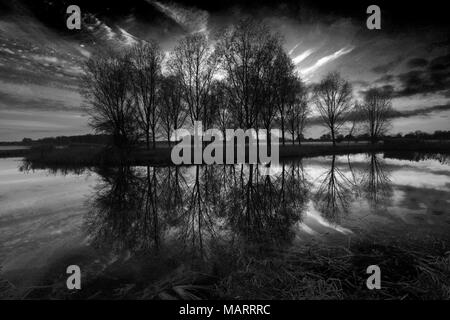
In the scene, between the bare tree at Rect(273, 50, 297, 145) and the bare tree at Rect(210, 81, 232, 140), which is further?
the bare tree at Rect(210, 81, 232, 140)

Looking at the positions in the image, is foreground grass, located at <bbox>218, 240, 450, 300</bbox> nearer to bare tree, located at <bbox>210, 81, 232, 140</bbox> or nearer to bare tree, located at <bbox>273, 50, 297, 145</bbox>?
bare tree, located at <bbox>273, 50, 297, 145</bbox>

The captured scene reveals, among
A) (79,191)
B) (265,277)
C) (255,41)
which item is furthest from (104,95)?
(265,277)

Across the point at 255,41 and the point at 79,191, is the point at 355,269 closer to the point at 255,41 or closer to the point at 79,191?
the point at 79,191

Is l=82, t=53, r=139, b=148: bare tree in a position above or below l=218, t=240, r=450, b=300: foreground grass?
above

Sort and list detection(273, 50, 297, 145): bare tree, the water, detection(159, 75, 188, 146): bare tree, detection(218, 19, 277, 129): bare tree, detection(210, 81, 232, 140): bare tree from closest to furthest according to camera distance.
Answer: the water → detection(218, 19, 277, 129): bare tree → detection(273, 50, 297, 145): bare tree → detection(210, 81, 232, 140): bare tree → detection(159, 75, 188, 146): bare tree

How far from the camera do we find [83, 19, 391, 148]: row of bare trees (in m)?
24.6

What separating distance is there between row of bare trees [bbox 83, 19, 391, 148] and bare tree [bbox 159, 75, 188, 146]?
14cm

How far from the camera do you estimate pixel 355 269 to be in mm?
3395

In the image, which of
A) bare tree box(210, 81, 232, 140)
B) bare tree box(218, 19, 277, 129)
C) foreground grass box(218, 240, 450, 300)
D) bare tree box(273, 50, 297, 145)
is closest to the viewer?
foreground grass box(218, 240, 450, 300)

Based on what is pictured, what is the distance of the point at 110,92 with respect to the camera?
27.1 m

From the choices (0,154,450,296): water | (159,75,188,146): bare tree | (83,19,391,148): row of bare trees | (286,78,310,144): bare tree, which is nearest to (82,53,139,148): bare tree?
(83,19,391,148): row of bare trees

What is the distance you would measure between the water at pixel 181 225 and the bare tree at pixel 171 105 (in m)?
22.9
